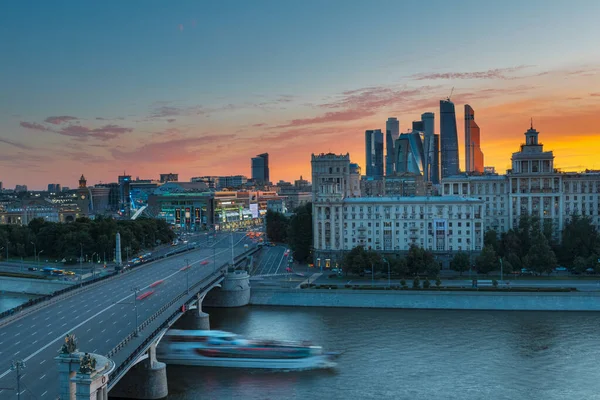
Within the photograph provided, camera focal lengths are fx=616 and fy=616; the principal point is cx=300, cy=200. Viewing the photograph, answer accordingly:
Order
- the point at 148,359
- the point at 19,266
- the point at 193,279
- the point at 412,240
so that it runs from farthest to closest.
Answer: the point at 19,266 < the point at 412,240 < the point at 193,279 < the point at 148,359

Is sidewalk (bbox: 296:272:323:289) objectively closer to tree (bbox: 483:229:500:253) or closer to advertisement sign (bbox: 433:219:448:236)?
advertisement sign (bbox: 433:219:448:236)

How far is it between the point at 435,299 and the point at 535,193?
3893 centimetres

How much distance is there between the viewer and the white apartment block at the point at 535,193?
96.1m

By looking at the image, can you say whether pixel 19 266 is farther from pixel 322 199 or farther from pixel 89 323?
pixel 89 323

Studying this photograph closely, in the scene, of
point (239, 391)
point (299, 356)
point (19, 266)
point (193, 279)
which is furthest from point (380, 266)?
point (19, 266)

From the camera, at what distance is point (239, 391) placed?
41531mm

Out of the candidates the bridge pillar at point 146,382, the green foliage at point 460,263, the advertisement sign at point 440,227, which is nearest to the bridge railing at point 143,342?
the bridge pillar at point 146,382

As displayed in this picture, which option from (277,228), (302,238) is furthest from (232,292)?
(277,228)

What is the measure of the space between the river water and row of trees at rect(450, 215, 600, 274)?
14.2 m

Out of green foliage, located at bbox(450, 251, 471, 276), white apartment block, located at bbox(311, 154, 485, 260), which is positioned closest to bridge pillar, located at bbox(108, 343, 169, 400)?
green foliage, located at bbox(450, 251, 471, 276)

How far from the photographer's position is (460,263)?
7844 cm

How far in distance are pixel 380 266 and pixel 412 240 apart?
1073 centimetres

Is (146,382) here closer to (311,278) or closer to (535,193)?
(311,278)

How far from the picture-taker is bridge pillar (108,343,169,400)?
39625 millimetres
